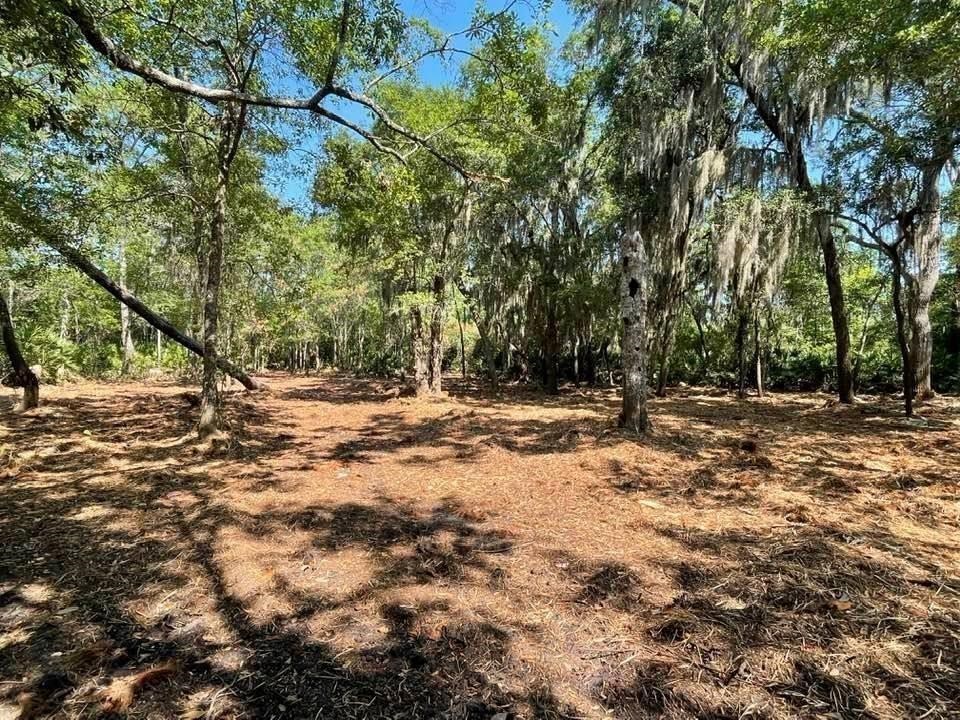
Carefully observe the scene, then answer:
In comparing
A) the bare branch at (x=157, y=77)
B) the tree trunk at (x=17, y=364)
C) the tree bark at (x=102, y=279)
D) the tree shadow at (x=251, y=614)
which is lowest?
the tree shadow at (x=251, y=614)

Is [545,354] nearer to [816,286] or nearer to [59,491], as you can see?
[816,286]

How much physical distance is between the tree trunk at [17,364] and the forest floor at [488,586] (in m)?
4.03

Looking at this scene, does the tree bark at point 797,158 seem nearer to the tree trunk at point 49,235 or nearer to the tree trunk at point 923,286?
the tree trunk at point 923,286

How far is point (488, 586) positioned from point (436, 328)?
11.4 m

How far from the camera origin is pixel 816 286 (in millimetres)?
13664

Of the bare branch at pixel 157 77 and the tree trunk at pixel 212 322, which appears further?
the tree trunk at pixel 212 322

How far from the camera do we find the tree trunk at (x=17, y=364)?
321 inches

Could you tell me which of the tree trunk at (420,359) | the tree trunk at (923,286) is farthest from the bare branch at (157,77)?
the tree trunk at (420,359)

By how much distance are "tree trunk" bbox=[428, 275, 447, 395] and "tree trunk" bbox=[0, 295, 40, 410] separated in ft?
26.2

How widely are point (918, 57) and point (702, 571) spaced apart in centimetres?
587

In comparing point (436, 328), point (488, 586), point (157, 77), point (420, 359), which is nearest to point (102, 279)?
point (157, 77)

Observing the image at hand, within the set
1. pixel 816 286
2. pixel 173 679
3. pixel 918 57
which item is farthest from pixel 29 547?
pixel 816 286

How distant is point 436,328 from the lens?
13.8 m

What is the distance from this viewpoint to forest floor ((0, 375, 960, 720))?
181 centimetres
